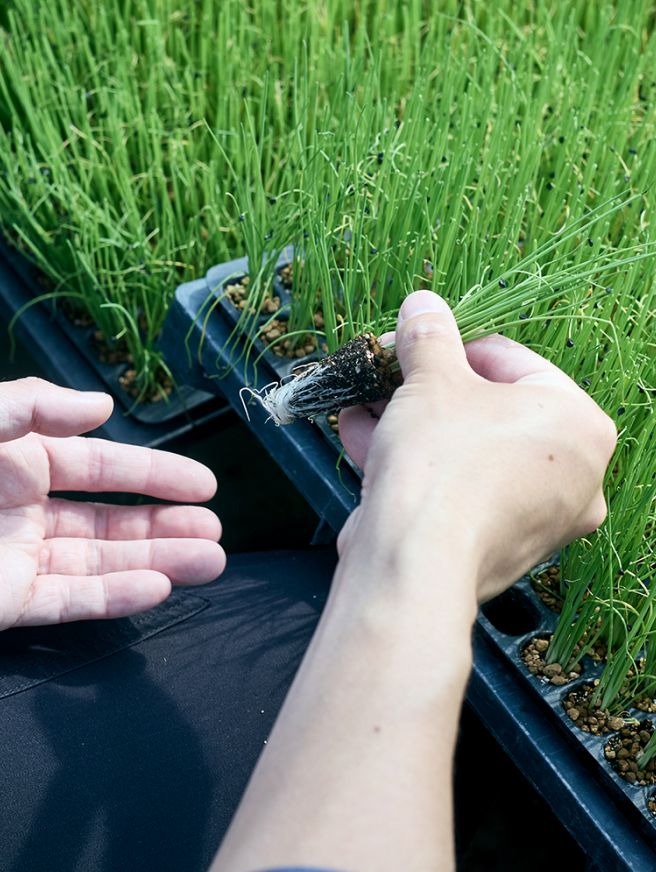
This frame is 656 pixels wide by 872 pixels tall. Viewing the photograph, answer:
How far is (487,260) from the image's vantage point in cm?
122

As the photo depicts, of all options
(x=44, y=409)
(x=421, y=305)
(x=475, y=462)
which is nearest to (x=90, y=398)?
(x=44, y=409)

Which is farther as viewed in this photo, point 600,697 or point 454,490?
point 600,697

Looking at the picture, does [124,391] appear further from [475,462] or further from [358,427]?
[475,462]

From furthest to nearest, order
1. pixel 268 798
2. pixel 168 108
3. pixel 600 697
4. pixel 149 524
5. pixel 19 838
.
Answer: pixel 168 108 < pixel 149 524 < pixel 600 697 < pixel 19 838 < pixel 268 798

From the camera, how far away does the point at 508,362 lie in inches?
38.0

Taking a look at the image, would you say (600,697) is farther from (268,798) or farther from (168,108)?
(168,108)

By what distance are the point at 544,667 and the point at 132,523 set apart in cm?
54

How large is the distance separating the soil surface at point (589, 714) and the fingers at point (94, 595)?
0.48 m

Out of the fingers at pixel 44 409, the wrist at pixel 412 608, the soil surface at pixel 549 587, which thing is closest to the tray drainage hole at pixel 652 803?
the soil surface at pixel 549 587

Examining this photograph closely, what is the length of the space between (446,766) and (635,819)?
1.40ft

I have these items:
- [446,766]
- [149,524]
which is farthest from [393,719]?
[149,524]

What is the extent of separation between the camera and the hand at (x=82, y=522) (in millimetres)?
1075

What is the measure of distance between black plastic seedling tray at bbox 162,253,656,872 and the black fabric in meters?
0.20

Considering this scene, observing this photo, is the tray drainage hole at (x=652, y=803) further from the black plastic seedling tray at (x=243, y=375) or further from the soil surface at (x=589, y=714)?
the black plastic seedling tray at (x=243, y=375)
